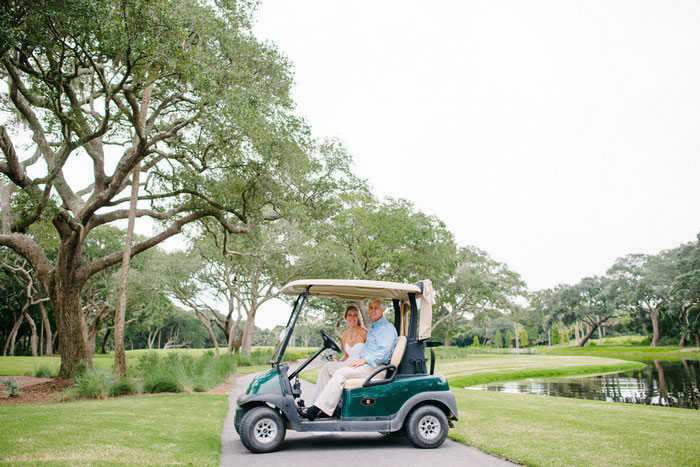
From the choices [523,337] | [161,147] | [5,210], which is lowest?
[523,337]

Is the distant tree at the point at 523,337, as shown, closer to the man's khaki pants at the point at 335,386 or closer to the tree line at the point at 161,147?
the tree line at the point at 161,147

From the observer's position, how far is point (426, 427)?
20.0 feet

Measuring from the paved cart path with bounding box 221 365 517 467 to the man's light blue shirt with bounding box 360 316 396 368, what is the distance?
109 cm

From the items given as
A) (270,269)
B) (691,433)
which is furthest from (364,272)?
(691,433)

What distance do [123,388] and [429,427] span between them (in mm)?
9784

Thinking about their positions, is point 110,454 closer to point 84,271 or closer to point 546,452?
point 546,452

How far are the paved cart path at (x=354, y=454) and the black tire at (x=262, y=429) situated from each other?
114 mm

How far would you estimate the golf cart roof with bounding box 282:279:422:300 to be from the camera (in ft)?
20.2

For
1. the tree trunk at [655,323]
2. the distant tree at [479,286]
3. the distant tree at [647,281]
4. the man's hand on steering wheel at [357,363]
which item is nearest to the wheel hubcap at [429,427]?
the man's hand on steering wheel at [357,363]

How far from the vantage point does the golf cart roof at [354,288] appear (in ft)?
20.2

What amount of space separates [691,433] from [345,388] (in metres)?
5.00

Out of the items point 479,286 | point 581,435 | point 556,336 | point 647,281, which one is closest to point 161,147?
point 581,435

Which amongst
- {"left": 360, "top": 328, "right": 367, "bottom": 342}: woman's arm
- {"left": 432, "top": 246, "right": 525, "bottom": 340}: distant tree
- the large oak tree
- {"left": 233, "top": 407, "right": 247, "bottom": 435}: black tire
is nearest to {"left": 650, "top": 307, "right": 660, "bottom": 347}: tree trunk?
{"left": 432, "top": 246, "right": 525, "bottom": 340}: distant tree

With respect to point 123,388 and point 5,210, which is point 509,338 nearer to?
point 123,388
